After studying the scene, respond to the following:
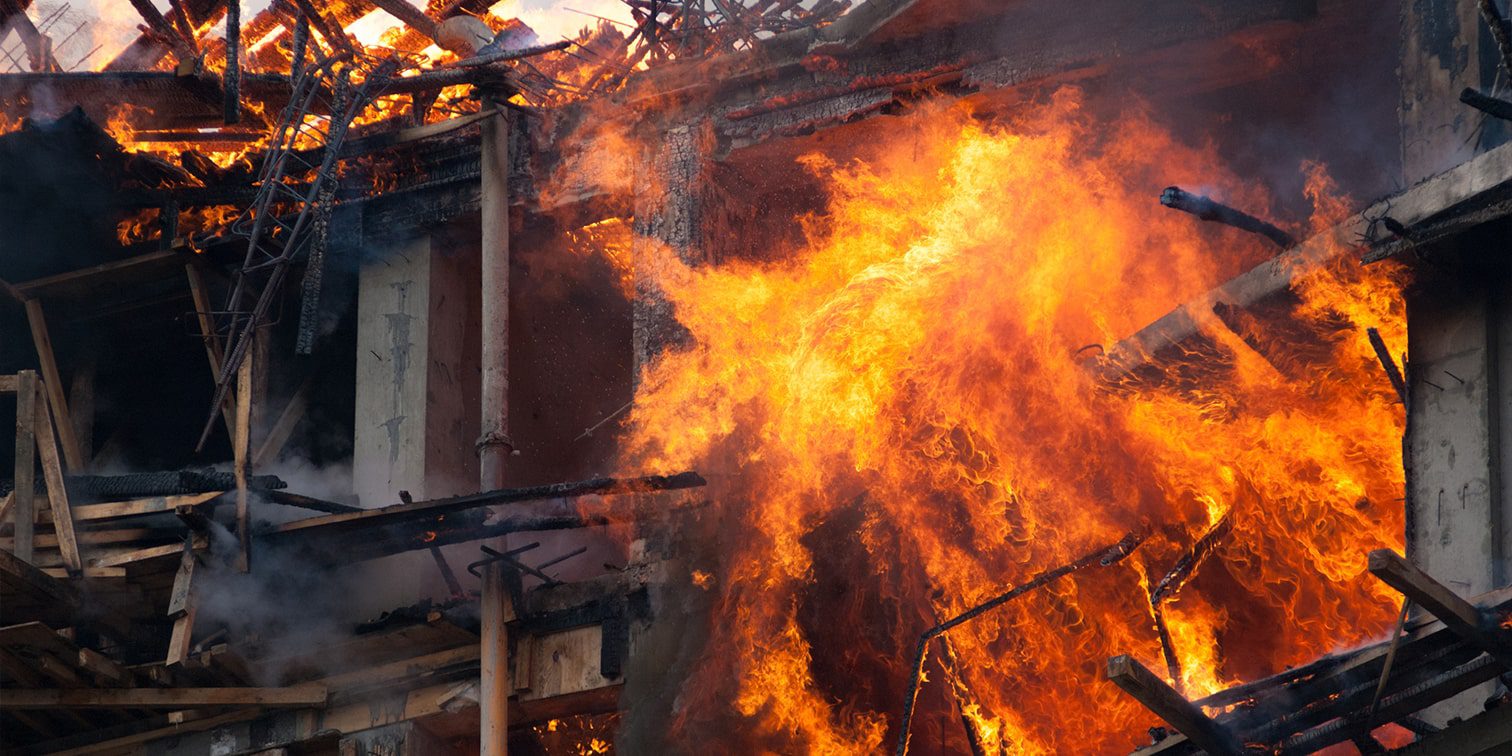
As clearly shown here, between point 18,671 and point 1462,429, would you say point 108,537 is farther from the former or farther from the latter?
point 1462,429

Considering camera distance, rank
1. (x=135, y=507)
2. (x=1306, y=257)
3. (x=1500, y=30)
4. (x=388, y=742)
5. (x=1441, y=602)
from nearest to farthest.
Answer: (x=1441, y=602)
(x=1500, y=30)
(x=1306, y=257)
(x=135, y=507)
(x=388, y=742)

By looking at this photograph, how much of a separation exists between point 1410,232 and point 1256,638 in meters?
4.43

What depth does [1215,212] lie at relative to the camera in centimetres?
991

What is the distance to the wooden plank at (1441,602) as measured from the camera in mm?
7117

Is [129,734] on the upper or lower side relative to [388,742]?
upper

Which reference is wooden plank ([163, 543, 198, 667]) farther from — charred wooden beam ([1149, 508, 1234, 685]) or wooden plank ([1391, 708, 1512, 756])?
wooden plank ([1391, 708, 1512, 756])

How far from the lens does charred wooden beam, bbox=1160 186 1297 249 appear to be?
9.61 metres

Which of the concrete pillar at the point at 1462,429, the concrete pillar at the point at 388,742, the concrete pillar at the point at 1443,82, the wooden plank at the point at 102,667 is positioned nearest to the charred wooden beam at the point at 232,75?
the wooden plank at the point at 102,667

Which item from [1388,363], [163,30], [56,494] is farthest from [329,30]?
[1388,363]

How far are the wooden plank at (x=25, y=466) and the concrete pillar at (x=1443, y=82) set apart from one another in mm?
→ 10248

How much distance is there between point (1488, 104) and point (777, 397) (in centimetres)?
606

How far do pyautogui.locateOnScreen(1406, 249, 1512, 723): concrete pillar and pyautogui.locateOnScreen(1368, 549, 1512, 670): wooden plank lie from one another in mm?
1023

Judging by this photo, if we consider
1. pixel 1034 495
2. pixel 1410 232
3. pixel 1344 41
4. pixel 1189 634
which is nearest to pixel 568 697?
pixel 1034 495

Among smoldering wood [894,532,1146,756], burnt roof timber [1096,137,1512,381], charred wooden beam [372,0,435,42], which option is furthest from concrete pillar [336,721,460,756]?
charred wooden beam [372,0,435,42]
